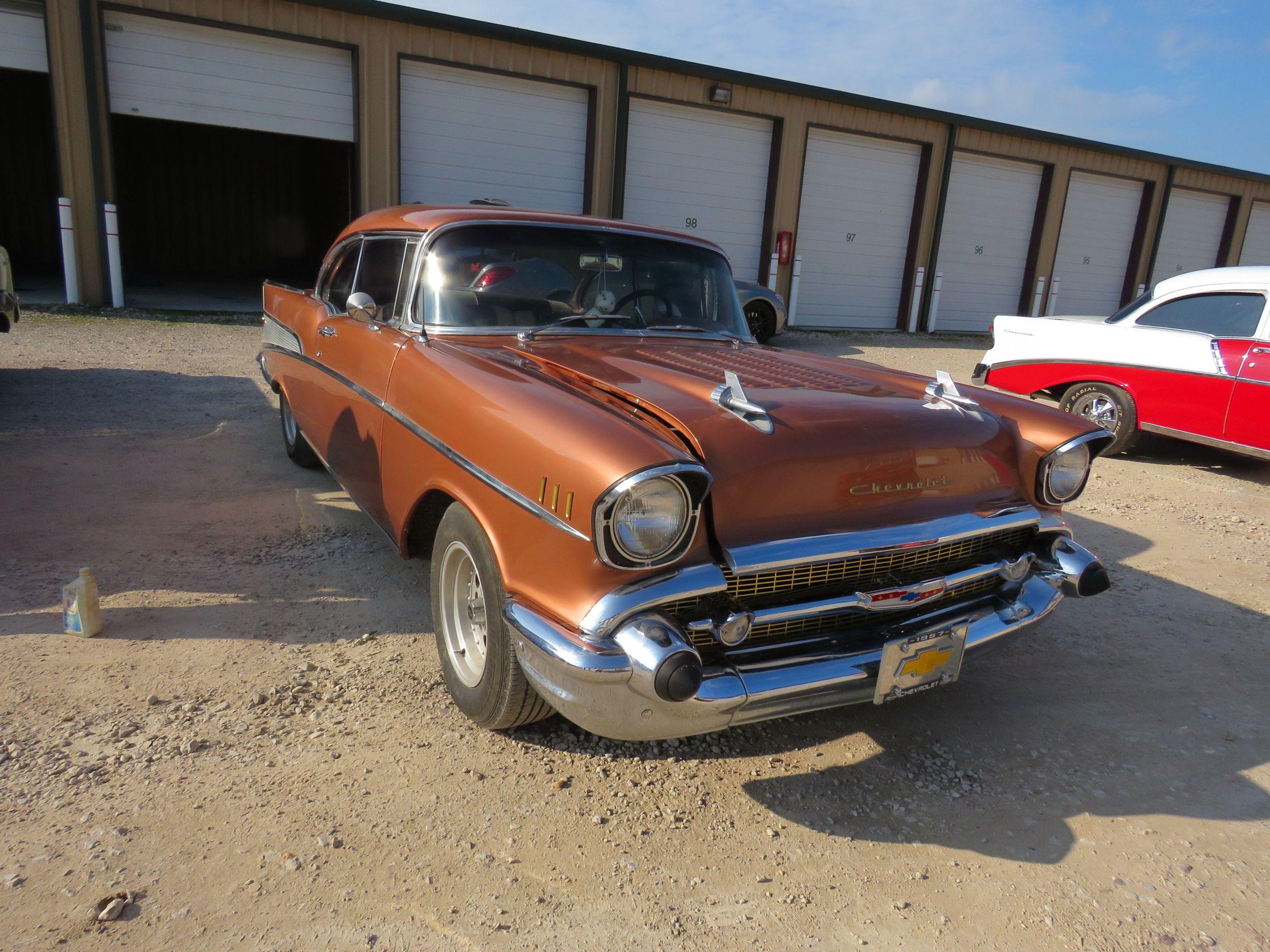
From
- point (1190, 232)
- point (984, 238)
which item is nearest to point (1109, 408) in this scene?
point (984, 238)

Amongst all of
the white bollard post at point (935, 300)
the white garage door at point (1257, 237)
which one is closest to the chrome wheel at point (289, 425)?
the white bollard post at point (935, 300)

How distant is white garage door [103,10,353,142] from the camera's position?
34.2 feet

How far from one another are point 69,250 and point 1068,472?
11.5 m

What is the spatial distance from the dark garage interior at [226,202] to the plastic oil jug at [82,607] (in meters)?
15.3

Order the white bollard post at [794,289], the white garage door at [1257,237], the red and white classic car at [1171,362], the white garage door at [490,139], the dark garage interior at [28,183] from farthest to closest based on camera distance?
the white garage door at [1257,237] < the dark garage interior at [28,183] < the white bollard post at [794,289] < the white garage door at [490,139] < the red and white classic car at [1171,362]

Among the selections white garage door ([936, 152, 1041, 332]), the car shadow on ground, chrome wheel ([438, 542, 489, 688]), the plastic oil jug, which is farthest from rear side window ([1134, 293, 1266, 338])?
white garage door ([936, 152, 1041, 332])

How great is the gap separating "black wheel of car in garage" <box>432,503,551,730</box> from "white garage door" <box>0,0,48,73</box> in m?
10.8

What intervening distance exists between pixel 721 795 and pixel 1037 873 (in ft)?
2.72

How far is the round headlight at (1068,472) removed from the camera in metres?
2.86

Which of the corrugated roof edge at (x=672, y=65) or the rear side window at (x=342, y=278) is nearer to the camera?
the rear side window at (x=342, y=278)

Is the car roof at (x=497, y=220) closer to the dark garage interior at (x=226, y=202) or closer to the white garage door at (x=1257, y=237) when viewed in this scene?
the dark garage interior at (x=226, y=202)

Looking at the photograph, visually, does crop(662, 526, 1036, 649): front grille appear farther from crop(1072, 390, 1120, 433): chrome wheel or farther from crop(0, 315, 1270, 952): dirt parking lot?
crop(1072, 390, 1120, 433): chrome wheel

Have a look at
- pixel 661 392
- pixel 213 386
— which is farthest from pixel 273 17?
pixel 661 392

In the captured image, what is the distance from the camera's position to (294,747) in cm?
252
